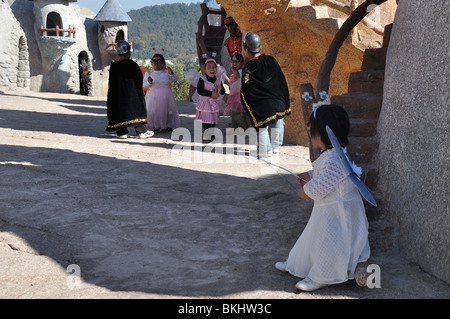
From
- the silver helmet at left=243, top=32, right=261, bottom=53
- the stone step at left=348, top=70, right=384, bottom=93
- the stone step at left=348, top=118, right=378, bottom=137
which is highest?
the silver helmet at left=243, top=32, right=261, bottom=53

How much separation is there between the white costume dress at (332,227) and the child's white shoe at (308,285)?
24 mm

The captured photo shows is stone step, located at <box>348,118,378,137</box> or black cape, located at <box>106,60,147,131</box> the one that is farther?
black cape, located at <box>106,60,147,131</box>

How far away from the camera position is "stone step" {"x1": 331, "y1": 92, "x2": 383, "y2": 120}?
4367 mm

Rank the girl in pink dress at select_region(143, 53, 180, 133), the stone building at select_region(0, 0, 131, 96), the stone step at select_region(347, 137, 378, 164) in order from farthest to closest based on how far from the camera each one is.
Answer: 1. the stone building at select_region(0, 0, 131, 96)
2. the girl in pink dress at select_region(143, 53, 180, 133)
3. the stone step at select_region(347, 137, 378, 164)

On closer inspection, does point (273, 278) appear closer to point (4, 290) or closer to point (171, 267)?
point (171, 267)

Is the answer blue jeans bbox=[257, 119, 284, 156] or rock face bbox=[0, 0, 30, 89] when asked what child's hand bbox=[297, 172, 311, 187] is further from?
rock face bbox=[0, 0, 30, 89]

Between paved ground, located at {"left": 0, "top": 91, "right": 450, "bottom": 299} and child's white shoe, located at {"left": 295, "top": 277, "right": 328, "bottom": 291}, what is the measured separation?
1.3 inches

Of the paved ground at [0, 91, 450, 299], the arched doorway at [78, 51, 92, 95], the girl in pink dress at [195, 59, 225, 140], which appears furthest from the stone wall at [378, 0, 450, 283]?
the arched doorway at [78, 51, 92, 95]

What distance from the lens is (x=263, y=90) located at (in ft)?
21.2

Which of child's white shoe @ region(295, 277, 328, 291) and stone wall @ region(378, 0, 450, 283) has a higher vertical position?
stone wall @ region(378, 0, 450, 283)

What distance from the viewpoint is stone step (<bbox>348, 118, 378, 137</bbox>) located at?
13.9ft

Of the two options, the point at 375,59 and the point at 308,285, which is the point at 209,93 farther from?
the point at 308,285

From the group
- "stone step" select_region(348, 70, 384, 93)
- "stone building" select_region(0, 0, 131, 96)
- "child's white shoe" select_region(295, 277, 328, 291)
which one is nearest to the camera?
"child's white shoe" select_region(295, 277, 328, 291)

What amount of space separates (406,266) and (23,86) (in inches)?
699
